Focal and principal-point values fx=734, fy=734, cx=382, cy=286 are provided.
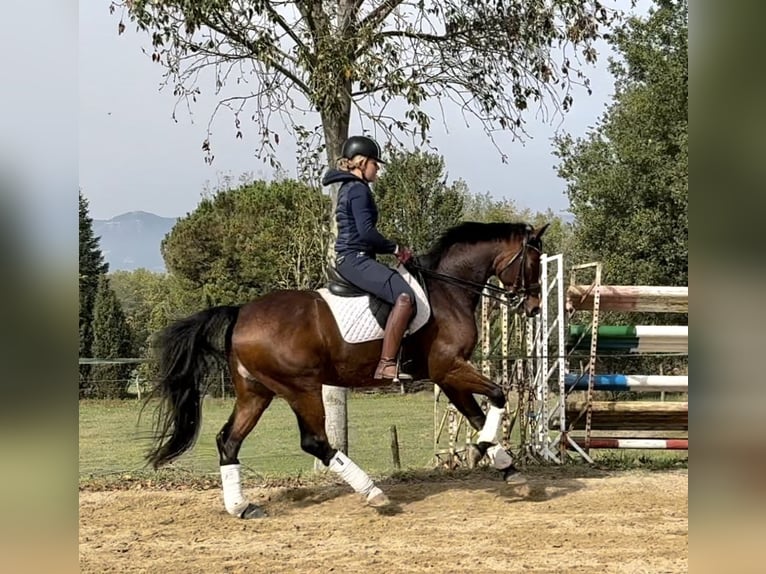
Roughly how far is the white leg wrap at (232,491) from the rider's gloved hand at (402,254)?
6.90ft

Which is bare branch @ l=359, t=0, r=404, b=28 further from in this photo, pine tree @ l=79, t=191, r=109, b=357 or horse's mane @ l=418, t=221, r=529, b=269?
pine tree @ l=79, t=191, r=109, b=357

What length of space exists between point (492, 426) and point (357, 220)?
197 cm

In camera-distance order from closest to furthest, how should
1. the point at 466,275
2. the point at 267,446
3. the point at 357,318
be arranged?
1. the point at 357,318
2. the point at 466,275
3. the point at 267,446

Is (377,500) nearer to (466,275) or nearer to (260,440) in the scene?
(466,275)

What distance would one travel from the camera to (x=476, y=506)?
593cm

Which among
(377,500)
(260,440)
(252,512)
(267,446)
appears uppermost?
(377,500)

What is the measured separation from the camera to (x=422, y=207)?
2989 centimetres

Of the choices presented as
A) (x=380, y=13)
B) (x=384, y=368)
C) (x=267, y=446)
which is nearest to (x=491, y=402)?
(x=384, y=368)

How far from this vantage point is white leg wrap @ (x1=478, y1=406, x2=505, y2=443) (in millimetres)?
5883

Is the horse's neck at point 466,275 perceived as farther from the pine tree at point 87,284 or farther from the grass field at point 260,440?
the pine tree at point 87,284

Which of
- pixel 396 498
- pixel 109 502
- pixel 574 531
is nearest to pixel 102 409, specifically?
pixel 109 502

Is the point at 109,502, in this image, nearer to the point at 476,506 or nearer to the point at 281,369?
the point at 281,369
